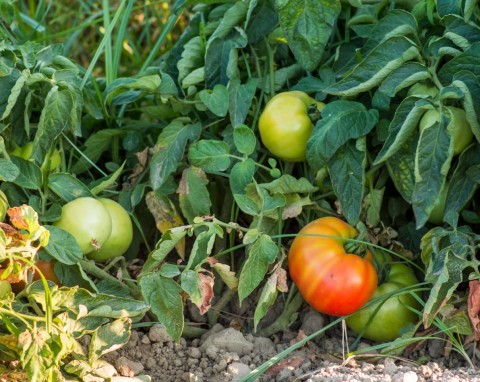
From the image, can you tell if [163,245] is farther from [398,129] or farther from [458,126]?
[458,126]

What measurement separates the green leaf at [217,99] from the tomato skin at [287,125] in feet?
0.28

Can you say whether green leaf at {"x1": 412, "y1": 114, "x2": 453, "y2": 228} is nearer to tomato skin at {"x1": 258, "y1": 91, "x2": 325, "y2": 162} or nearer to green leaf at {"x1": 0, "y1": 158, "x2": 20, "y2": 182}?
tomato skin at {"x1": 258, "y1": 91, "x2": 325, "y2": 162}

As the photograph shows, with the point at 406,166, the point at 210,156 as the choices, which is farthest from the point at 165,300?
the point at 406,166

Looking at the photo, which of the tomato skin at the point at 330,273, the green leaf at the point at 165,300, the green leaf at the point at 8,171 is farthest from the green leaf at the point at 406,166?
the green leaf at the point at 8,171

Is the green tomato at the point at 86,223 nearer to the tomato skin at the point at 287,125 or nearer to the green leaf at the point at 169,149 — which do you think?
the green leaf at the point at 169,149

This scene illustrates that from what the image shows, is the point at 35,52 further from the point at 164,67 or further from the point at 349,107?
the point at 349,107

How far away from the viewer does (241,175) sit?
1.82 metres

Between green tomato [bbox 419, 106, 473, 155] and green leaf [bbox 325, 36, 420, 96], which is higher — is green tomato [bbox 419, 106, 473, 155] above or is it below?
below

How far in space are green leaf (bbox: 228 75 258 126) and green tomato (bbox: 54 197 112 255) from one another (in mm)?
348

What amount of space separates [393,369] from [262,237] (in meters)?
0.35

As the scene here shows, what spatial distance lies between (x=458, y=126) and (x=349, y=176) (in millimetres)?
239

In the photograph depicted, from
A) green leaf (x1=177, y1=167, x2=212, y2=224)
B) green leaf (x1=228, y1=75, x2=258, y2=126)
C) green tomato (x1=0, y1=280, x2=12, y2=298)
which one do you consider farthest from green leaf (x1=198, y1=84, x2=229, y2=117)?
green tomato (x1=0, y1=280, x2=12, y2=298)

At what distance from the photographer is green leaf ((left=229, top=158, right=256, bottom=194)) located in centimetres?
182

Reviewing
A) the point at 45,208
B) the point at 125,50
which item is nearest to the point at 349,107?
the point at 45,208
